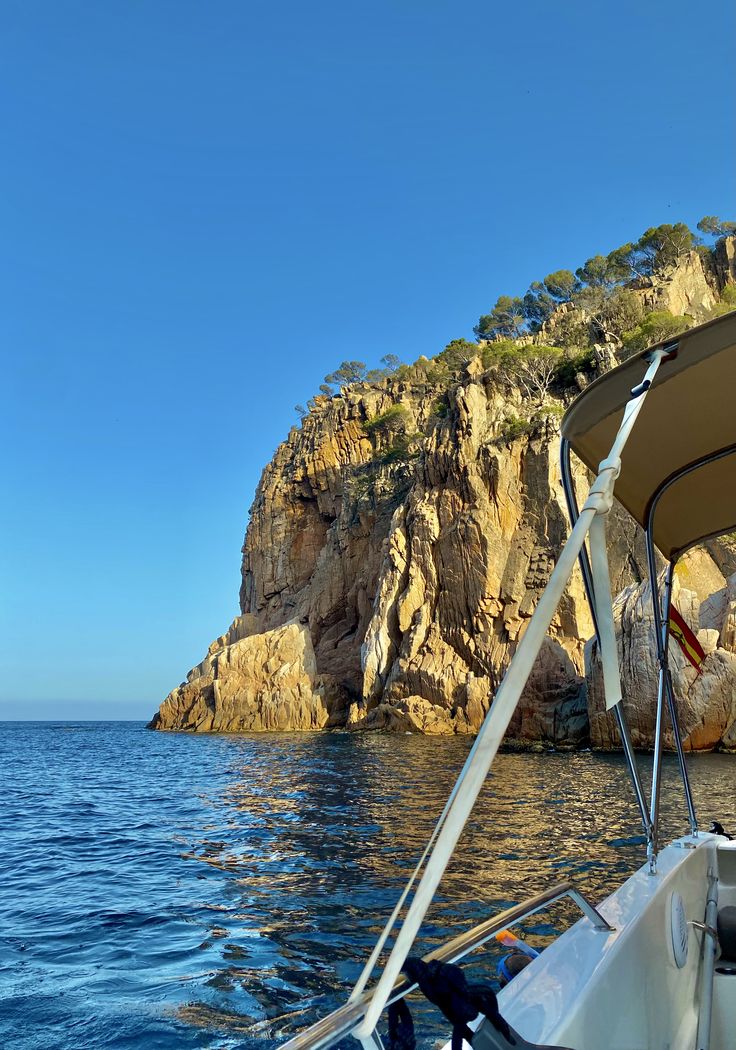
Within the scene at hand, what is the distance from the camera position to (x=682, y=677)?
84.1ft

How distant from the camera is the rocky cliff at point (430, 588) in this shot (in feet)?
122

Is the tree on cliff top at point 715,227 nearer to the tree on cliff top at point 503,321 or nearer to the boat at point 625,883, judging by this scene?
the tree on cliff top at point 503,321

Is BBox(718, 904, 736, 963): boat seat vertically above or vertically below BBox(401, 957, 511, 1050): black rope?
below

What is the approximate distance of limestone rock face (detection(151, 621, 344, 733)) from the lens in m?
47.8

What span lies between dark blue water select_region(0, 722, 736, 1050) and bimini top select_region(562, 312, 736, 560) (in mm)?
3980

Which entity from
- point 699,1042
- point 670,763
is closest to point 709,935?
point 699,1042

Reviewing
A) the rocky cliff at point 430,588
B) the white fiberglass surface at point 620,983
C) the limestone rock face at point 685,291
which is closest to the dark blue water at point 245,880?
the white fiberglass surface at point 620,983

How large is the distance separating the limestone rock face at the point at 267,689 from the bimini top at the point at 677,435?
44071 millimetres

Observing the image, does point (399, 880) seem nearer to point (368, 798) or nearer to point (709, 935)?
point (709, 935)

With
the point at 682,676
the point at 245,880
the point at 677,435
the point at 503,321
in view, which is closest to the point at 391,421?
the point at 503,321

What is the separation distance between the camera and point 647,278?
56344 millimetres

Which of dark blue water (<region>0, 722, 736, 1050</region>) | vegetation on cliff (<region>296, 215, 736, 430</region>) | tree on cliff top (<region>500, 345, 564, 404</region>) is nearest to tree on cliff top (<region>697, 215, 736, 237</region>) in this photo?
vegetation on cliff (<region>296, 215, 736, 430</region>)

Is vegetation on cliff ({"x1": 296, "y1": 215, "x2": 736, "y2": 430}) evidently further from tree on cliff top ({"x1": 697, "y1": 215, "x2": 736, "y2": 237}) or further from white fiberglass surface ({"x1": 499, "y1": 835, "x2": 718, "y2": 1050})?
white fiberglass surface ({"x1": 499, "y1": 835, "x2": 718, "y2": 1050})

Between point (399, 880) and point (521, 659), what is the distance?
28.9 feet
